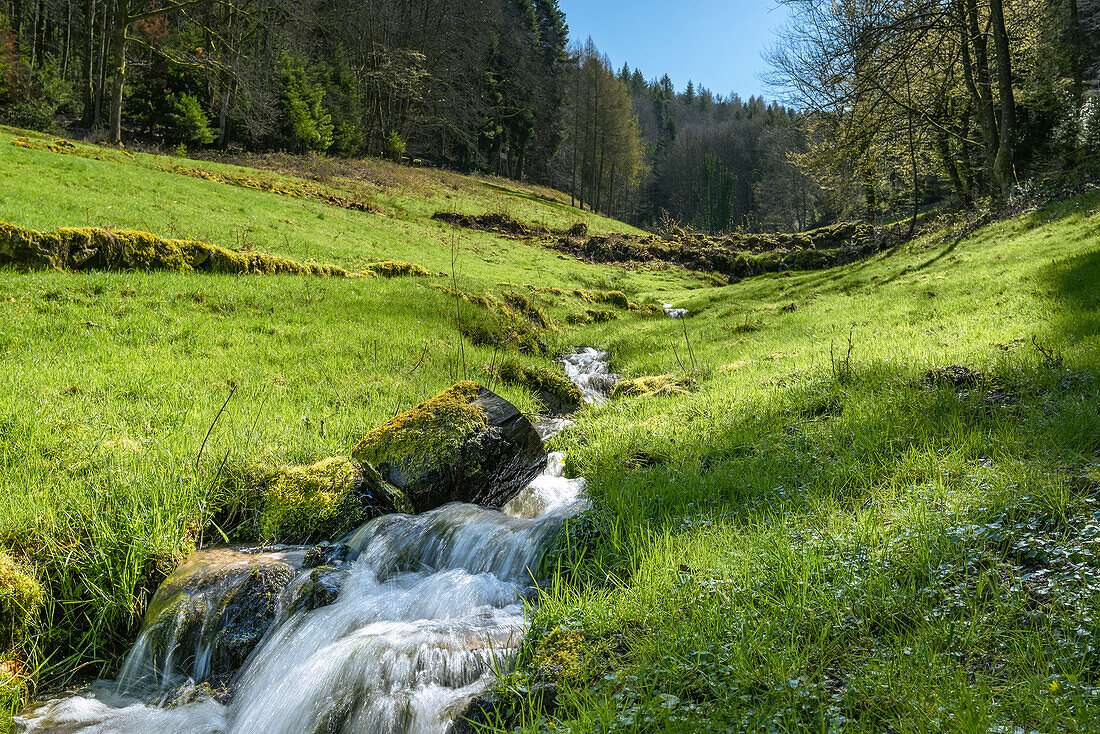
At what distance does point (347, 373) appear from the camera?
27.1 feet

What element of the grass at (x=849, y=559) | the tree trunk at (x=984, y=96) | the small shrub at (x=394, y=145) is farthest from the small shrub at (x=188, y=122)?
the tree trunk at (x=984, y=96)

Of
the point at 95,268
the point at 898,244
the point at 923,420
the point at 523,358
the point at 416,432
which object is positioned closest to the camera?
the point at 923,420

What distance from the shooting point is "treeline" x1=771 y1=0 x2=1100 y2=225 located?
530 inches

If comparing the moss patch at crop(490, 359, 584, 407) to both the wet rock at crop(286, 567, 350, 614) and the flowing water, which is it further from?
the wet rock at crop(286, 567, 350, 614)

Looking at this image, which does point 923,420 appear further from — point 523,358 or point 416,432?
point 523,358

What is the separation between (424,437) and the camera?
563 cm

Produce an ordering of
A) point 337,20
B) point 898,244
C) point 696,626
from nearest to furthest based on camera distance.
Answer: point 696,626 < point 898,244 < point 337,20

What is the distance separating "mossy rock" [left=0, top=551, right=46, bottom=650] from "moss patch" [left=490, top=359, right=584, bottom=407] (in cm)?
661

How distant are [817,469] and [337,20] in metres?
58.2

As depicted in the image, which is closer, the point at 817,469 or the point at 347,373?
the point at 817,469

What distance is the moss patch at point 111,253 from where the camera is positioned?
991cm

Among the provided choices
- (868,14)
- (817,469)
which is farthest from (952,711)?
(868,14)

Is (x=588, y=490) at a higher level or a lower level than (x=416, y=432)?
lower

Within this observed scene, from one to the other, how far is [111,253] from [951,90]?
24820 mm
